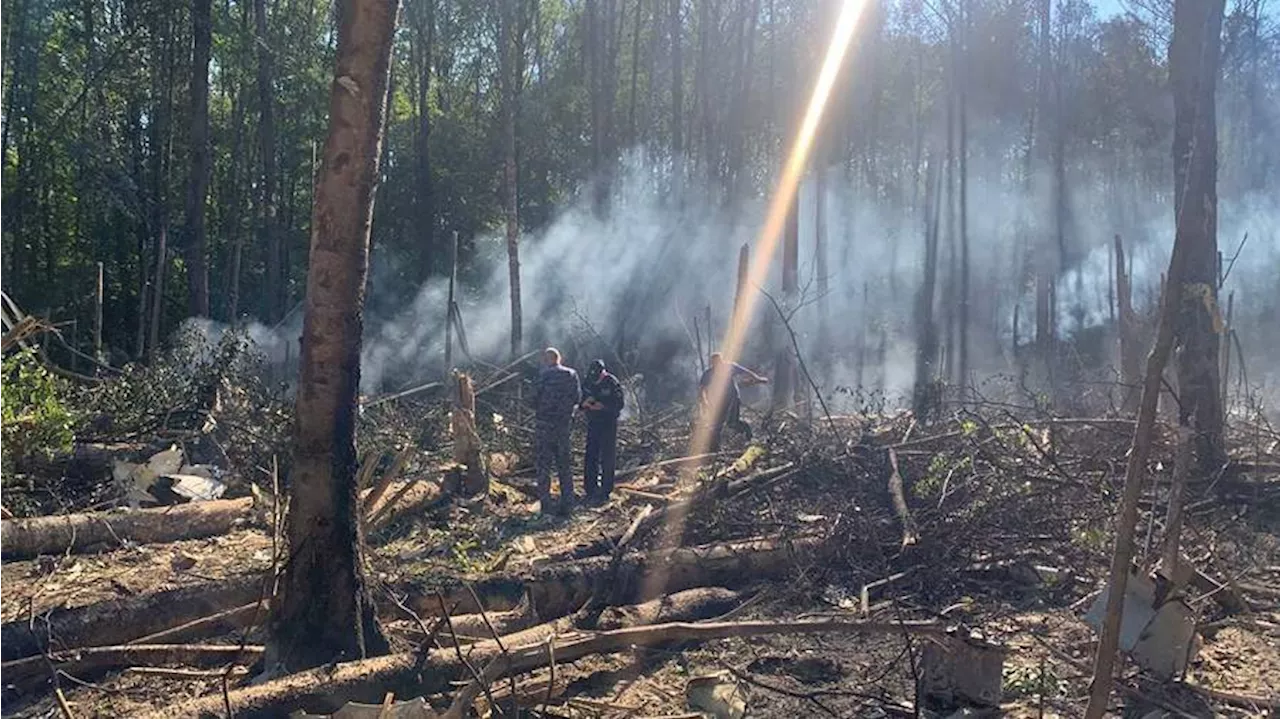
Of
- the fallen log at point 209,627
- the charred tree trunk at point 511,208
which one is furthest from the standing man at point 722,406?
the charred tree trunk at point 511,208

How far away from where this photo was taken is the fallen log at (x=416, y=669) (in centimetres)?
413

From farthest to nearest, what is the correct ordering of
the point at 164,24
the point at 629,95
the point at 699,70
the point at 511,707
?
1. the point at 629,95
2. the point at 699,70
3. the point at 164,24
4. the point at 511,707

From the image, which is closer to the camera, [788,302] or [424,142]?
[788,302]

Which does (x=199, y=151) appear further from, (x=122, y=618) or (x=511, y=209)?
(x=122, y=618)

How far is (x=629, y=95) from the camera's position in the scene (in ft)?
105

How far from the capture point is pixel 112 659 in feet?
16.5

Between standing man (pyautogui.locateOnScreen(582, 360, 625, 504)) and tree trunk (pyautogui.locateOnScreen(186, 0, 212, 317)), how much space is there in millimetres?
11621

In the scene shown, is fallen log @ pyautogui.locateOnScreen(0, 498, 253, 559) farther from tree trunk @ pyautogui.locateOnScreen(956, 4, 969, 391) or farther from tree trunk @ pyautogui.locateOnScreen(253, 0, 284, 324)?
tree trunk @ pyautogui.locateOnScreen(956, 4, 969, 391)

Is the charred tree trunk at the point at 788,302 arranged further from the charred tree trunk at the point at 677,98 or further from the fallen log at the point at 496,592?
the fallen log at the point at 496,592

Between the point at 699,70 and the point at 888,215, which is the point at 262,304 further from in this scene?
the point at 888,215

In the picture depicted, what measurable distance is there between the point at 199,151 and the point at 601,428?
512 inches

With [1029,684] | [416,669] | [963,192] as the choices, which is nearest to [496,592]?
[416,669]

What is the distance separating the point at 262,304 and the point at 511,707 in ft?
76.7

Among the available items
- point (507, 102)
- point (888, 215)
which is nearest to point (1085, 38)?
point (888, 215)
